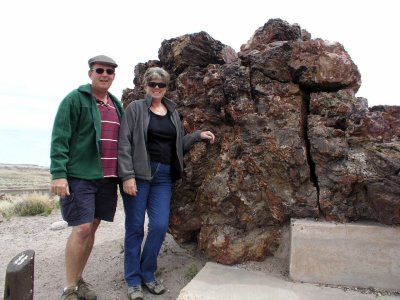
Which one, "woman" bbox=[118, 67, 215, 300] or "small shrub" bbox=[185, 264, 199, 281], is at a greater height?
"woman" bbox=[118, 67, 215, 300]

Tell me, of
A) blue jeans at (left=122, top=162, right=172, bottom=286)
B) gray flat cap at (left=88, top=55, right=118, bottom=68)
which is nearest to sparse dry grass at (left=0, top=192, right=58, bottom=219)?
blue jeans at (left=122, top=162, right=172, bottom=286)

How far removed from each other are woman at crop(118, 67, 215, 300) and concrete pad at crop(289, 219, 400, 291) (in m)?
1.53

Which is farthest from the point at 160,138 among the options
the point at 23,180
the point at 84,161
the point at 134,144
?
the point at 23,180

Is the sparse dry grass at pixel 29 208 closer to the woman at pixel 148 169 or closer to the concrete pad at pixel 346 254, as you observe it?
the woman at pixel 148 169

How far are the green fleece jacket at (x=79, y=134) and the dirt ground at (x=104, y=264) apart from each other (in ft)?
5.44

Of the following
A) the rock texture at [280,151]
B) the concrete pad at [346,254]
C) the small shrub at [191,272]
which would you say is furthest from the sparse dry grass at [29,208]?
the concrete pad at [346,254]

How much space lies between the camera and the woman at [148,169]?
3984mm

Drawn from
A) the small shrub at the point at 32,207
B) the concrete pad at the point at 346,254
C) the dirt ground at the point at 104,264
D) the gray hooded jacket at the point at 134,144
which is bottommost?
the small shrub at the point at 32,207

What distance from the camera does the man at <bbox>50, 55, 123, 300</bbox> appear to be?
3.72 meters

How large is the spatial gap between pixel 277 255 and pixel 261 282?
20.7 inches

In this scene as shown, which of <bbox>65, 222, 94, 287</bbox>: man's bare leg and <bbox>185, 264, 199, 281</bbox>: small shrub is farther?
<bbox>185, 264, 199, 281</bbox>: small shrub

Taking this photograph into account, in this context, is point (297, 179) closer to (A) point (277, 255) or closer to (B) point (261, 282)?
(A) point (277, 255)

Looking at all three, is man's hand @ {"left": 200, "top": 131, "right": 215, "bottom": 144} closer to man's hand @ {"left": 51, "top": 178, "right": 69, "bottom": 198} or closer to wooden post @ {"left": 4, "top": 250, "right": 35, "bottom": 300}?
man's hand @ {"left": 51, "top": 178, "right": 69, "bottom": 198}

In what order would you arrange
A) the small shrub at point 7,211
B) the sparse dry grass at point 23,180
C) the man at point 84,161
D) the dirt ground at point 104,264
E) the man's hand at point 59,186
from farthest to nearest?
the sparse dry grass at point 23,180 < the small shrub at point 7,211 < the dirt ground at point 104,264 < the man at point 84,161 < the man's hand at point 59,186
